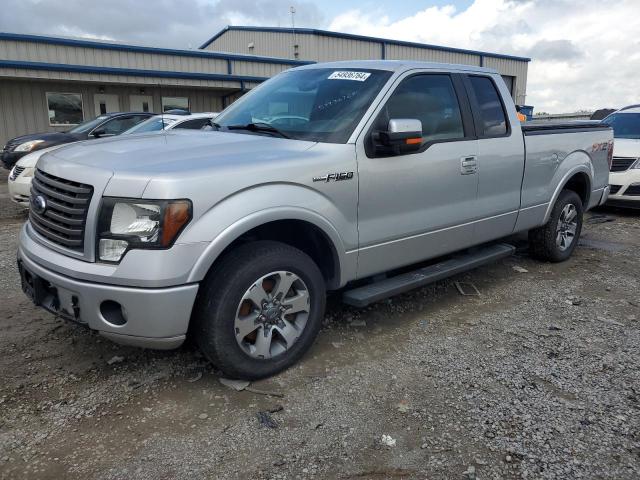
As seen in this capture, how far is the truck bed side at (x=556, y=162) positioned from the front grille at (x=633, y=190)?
8.74ft

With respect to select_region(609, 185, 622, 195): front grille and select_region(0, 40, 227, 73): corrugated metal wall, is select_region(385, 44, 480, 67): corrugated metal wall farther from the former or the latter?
select_region(609, 185, 622, 195): front grille

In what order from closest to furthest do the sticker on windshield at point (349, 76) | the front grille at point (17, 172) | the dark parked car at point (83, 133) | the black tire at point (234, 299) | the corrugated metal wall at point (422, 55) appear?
1. the black tire at point (234, 299)
2. the sticker on windshield at point (349, 76)
3. the front grille at point (17, 172)
4. the dark parked car at point (83, 133)
5. the corrugated metal wall at point (422, 55)

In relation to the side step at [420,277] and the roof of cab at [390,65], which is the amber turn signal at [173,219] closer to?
the side step at [420,277]

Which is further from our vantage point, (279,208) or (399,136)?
(399,136)

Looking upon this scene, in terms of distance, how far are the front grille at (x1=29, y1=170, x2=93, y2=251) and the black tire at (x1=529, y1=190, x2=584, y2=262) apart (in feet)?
14.9

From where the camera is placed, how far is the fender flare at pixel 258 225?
9.00ft

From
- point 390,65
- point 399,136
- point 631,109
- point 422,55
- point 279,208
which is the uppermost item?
point 422,55

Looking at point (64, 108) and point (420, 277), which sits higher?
point (64, 108)

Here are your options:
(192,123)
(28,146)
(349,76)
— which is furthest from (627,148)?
(28,146)

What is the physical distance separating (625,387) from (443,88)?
2509 millimetres

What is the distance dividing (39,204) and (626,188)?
8.40m

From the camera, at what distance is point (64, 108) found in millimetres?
19047

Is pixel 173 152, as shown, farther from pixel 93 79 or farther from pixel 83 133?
pixel 93 79

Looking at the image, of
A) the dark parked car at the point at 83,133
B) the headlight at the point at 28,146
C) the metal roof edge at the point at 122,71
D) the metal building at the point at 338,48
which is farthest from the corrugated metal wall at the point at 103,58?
the headlight at the point at 28,146
